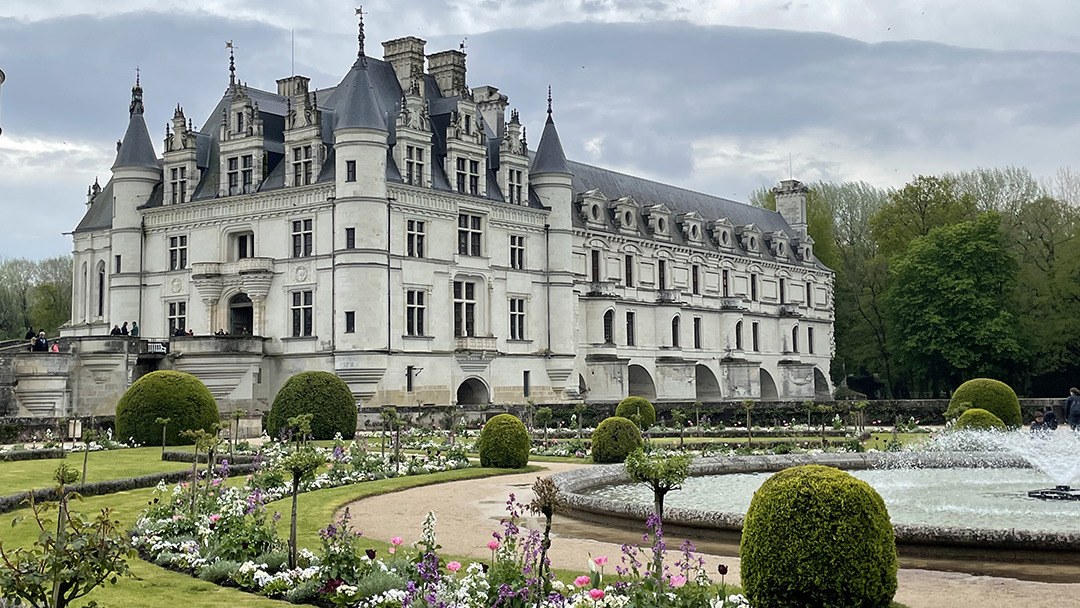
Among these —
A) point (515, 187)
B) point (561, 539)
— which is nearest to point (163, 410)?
point (561, 539)

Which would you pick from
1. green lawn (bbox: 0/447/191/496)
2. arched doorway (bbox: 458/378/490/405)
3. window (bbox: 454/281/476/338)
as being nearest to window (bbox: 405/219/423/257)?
window (bbox: 454/281/476/338)

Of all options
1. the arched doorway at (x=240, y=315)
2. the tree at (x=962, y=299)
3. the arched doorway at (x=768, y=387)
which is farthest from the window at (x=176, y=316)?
the tree at (x=962, y=299)

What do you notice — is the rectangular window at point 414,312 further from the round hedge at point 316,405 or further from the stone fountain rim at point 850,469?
the stone fountain rim at point 850,469

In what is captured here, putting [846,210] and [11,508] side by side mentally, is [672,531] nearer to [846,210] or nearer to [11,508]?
[11,508]

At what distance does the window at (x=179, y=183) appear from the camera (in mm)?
44188

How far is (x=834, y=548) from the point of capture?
26.6 ft

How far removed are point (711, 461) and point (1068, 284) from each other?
38.9 meters

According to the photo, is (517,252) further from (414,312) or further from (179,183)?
(179,183)

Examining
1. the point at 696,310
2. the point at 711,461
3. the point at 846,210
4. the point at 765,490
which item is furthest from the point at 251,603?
the point at 846,210

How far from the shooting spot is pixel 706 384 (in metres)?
58.4

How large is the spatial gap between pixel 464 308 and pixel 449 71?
10352mm

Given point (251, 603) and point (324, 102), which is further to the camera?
point (324, 102)

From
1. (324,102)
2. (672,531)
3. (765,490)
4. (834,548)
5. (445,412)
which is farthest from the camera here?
(324,102)

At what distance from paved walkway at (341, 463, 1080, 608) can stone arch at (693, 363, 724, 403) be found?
124 feet
